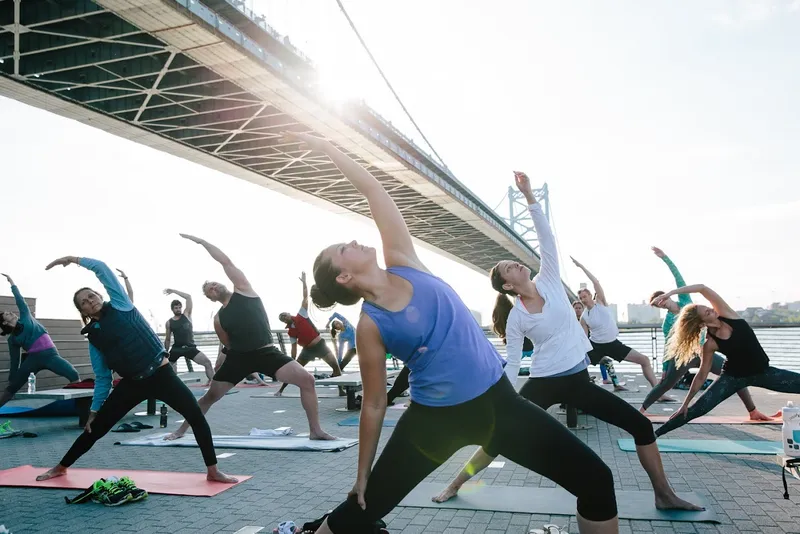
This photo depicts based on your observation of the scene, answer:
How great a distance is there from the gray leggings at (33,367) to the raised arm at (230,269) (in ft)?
14.8

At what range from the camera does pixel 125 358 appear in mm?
4605

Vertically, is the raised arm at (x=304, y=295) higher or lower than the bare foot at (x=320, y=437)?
higher

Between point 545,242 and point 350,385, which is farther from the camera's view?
point 350,385

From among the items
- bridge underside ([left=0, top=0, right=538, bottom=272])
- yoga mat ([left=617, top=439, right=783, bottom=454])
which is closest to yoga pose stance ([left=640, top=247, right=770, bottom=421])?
yoga mat ([left=617, top=439, right=783, bottom=454])

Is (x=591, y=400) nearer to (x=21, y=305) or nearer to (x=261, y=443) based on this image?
(x=261, y=443)

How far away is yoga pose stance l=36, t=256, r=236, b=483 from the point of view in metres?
4.61

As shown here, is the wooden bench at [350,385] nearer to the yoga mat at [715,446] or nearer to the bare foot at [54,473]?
the bare foot at [54,473]

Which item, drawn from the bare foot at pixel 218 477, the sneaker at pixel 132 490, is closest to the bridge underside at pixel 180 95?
the bare foot at pixel 218 477

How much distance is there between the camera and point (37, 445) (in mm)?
7160

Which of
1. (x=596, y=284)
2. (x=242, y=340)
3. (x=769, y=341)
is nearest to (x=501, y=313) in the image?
(x=242, y=340)

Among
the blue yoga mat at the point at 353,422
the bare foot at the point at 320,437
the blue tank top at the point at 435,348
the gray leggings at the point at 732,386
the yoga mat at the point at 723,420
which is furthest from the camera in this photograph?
the blue yoga mat at the point at 353,422

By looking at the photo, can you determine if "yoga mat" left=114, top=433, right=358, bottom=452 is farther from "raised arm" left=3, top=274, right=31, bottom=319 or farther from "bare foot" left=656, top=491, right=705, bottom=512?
"bare foot" left=656, top=491, right=705, bottom=512

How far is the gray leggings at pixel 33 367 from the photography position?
8.37 m

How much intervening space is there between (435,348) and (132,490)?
3318 mm
